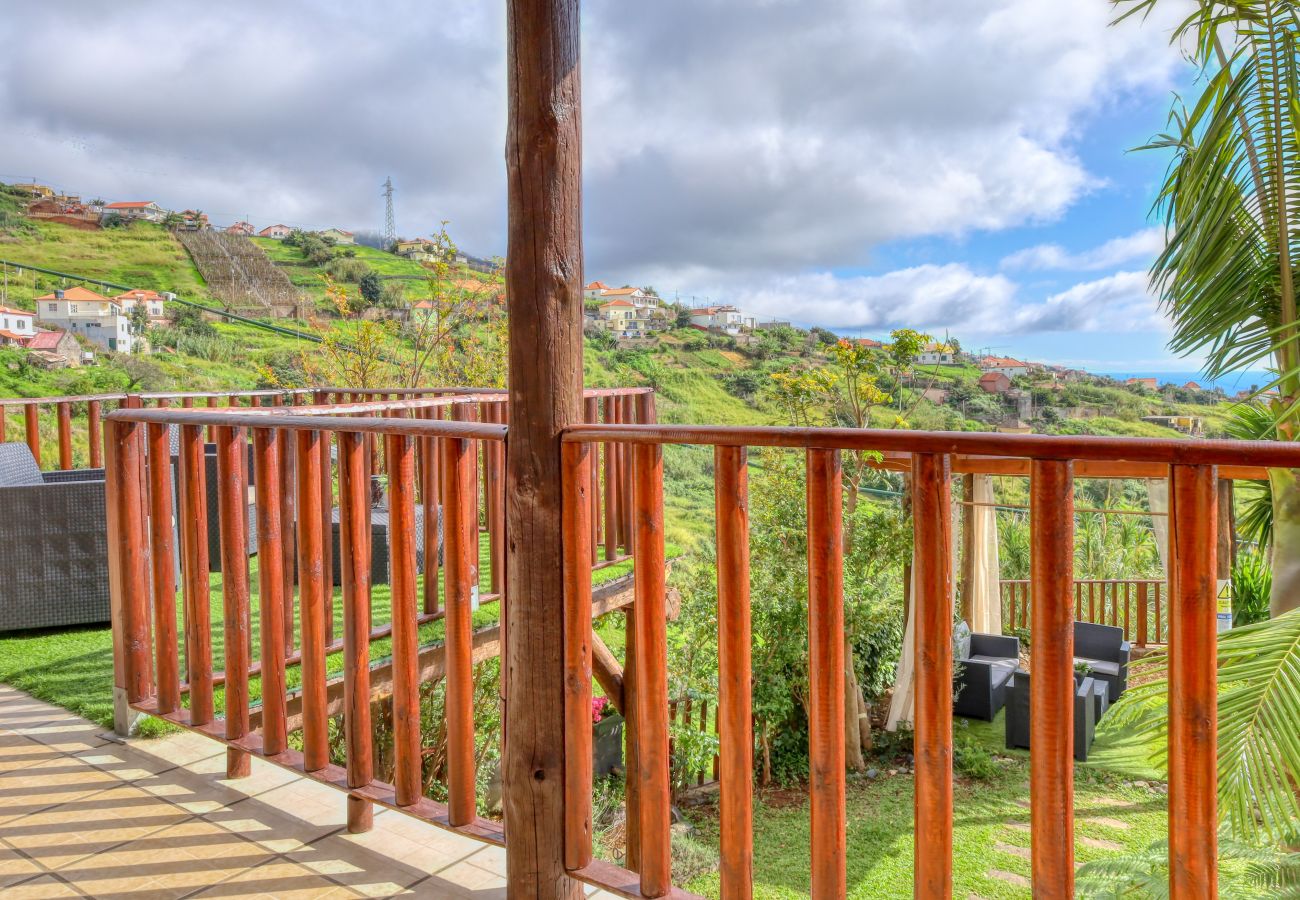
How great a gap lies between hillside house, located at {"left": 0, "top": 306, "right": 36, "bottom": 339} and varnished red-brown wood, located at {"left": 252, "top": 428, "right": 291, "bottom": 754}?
18.1 metres

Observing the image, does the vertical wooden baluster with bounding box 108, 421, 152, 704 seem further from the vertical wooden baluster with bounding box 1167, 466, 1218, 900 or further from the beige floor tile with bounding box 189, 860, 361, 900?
the vertical wooden baluster with bounding box 1167, 466, 1218, 900

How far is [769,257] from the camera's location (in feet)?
200

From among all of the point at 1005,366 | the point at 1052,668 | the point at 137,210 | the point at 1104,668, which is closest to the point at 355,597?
the point at 1052,668

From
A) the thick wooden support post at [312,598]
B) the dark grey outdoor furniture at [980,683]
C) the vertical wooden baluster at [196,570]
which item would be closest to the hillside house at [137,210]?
the dark grey outdoor furniture at [980,683]

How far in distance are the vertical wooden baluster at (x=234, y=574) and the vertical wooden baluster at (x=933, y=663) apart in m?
1.57

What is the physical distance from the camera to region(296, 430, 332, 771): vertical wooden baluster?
1.95 metres

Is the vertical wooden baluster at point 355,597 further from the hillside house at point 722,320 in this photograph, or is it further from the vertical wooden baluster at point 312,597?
the hillside house at point 722,320

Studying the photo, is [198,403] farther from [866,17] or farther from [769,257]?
[769,257]

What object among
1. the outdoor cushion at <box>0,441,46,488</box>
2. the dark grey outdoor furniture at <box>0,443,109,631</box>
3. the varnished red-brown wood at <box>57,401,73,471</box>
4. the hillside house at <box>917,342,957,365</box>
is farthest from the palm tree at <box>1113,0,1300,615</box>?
the varnished red-brown wood at <box>57,401,73,471</box>

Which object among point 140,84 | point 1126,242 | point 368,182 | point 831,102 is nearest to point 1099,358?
point 1126,242

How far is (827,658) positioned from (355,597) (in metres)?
1.04

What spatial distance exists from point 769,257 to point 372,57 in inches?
1449

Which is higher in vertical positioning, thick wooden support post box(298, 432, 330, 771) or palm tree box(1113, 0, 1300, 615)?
palm tree box(1113, 0, 1300, 615)

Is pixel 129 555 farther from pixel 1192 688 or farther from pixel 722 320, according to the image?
pixel 722 320
